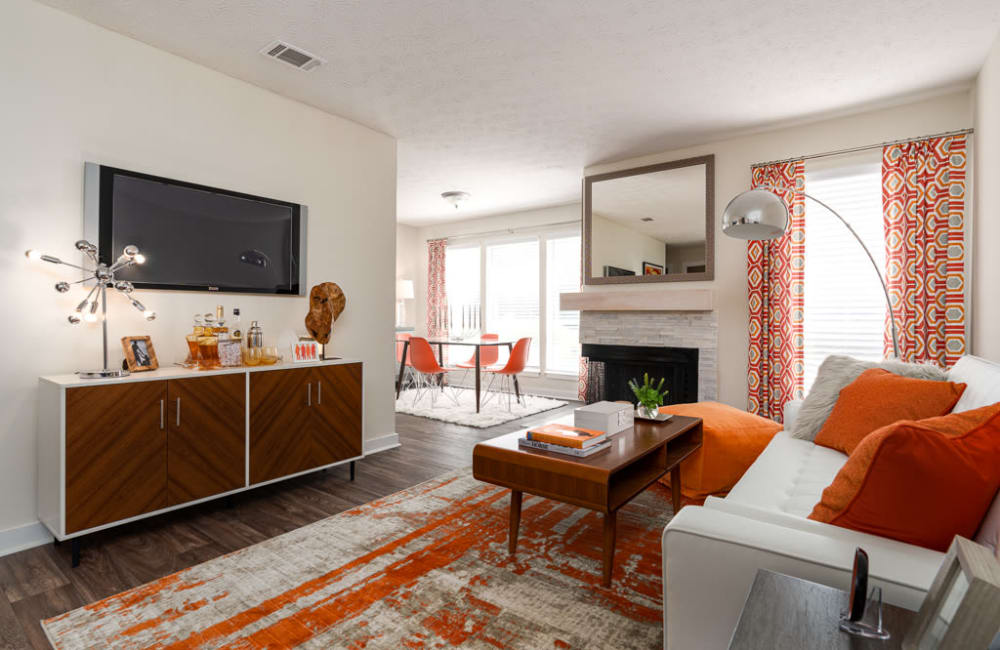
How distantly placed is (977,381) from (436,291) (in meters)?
6.66

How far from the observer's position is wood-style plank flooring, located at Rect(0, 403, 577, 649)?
194cm

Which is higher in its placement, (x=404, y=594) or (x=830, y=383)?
(x=830, y=383)

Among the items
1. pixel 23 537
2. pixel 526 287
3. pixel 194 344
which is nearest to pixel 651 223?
pixel 526 287

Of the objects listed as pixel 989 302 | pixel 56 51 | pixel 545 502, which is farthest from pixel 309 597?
pixel 989 302

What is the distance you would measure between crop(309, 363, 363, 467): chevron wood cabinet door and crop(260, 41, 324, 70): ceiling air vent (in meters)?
1.84

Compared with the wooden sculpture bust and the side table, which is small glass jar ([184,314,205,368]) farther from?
the side table

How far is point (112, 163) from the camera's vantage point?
2682 millimetres

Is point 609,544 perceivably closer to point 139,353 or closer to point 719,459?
point 719,459

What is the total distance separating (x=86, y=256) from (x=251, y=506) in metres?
1.58

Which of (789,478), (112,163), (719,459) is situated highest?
(112,163)

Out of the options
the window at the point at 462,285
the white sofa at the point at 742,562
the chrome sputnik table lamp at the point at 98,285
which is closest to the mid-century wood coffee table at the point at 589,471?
the white sofa at the point at 742,562

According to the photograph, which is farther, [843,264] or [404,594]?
[843,264]

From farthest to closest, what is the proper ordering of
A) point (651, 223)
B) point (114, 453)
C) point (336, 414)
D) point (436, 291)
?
point (436, 291), point (651, 223), point (336, 414), point (114, 453)

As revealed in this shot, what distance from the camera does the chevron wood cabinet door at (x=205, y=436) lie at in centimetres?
252
